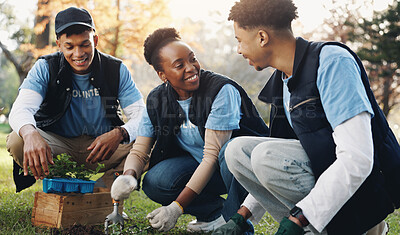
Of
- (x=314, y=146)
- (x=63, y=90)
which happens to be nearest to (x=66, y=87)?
(x=63, y=90)

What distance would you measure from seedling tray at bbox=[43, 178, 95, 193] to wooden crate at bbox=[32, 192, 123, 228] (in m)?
0.03

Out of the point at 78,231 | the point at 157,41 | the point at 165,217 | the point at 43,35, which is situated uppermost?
the point at 157,41

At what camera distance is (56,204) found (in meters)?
2.69

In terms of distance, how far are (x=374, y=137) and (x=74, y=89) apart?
8.13ft

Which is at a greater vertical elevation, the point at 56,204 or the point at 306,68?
the point at 306,68

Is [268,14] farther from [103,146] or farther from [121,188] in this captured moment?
[103,146]

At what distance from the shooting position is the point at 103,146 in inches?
121

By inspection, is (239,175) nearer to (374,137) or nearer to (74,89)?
(374,137)

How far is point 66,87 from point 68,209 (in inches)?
44.5

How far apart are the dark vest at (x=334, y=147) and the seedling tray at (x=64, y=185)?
4.95 feet

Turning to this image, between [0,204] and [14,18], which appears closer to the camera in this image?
[0,204]

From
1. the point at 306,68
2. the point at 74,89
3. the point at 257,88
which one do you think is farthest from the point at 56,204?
the point at 257,88

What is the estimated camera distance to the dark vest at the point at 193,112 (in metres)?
2.81

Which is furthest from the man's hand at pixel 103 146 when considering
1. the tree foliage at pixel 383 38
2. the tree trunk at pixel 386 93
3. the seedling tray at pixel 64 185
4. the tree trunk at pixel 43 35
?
the tree trunk at pixel 386 93
